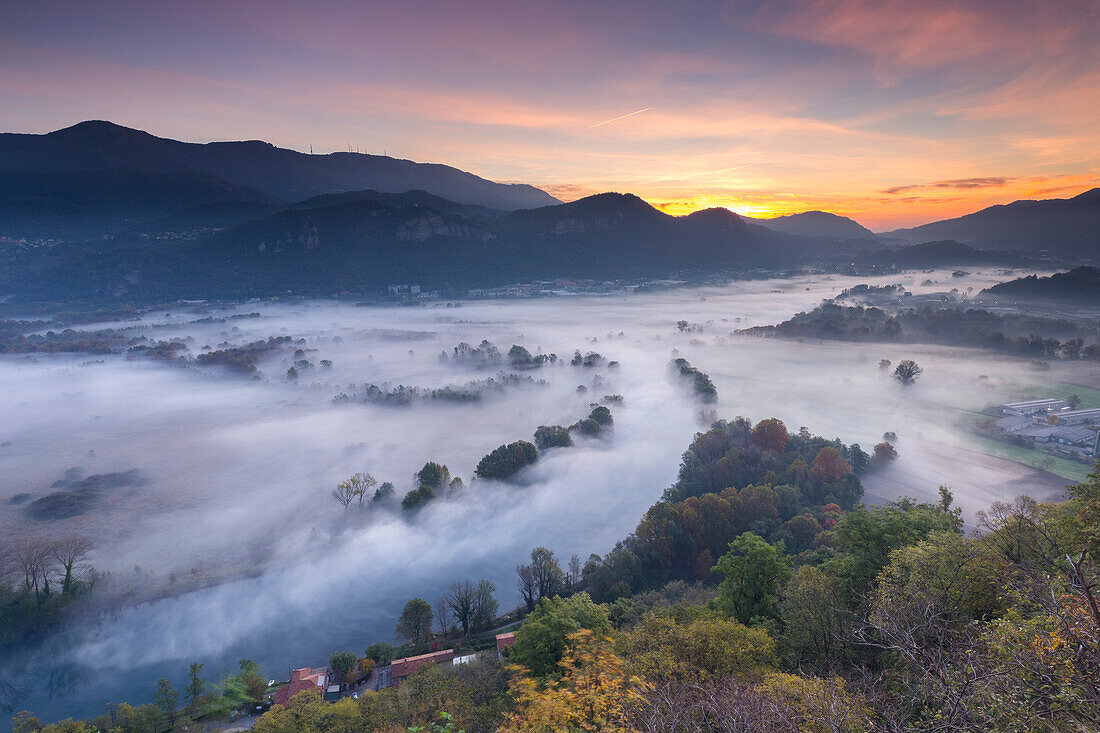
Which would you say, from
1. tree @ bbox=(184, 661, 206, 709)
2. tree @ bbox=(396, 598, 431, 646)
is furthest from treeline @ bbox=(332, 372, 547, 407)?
tree @ bbox=(184, 661, 206, 709)

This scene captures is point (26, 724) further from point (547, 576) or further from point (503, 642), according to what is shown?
point (547, 576)

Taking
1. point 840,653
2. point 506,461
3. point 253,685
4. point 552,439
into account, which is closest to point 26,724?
point 253,685

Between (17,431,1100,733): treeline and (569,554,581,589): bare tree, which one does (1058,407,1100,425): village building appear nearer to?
(17,431,1100,733): treeline

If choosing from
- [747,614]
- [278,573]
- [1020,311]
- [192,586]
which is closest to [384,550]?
[278,573]

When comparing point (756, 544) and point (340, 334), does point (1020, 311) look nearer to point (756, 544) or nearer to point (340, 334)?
point (756, 544)

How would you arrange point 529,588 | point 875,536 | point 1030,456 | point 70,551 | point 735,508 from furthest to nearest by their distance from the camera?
point 1030,456, point 70,551, point 735,508, point 529,588, point 875,536

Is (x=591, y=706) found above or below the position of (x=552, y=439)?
above
